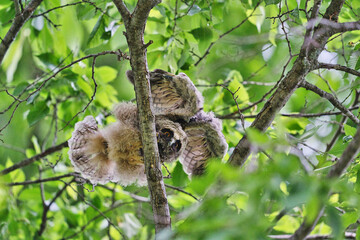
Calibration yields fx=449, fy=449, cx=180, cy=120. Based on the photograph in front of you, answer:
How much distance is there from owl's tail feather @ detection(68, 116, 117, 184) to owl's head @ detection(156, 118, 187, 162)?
45cm

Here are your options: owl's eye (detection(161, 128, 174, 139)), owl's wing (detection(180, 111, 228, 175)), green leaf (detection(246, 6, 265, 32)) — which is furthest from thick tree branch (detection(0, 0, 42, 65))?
green leaf (detection(246, 6, 265, 32))

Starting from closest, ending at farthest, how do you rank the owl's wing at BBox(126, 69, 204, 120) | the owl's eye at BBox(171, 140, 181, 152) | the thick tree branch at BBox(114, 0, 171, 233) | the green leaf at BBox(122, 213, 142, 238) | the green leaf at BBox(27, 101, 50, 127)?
the thick tree branch at BBox(114, 0, 171, 233), the owl's wing at BBox(126, 69, 204, 120), the owl's eye at BBox(171, 140, 181, 152), the green leaf at BBox(27, 101, 50, 127), the green leaf at BBox(122, 213, 142, 238)

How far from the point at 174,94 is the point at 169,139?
313mm

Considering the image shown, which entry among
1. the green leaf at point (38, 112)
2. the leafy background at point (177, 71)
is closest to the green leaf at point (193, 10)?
the leafy background at point (177, 71)

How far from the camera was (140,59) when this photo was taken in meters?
2.38

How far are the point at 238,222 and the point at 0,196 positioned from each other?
3033 millimetres

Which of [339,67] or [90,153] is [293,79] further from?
[90,153]

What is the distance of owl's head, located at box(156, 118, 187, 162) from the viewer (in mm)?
2918

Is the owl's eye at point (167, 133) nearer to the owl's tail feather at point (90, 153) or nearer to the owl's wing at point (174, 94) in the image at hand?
the owl's wing at point (174, 94)

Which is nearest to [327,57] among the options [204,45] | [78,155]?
[204,45]

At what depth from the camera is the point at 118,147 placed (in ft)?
10.1

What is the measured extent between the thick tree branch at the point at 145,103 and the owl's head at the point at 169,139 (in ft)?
1.77

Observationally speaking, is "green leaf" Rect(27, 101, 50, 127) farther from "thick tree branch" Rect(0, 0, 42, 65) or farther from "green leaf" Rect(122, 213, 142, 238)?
"green leaf" Rect(122, 213, 142, 238)

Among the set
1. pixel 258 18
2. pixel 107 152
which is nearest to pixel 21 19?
pixel 107 152
